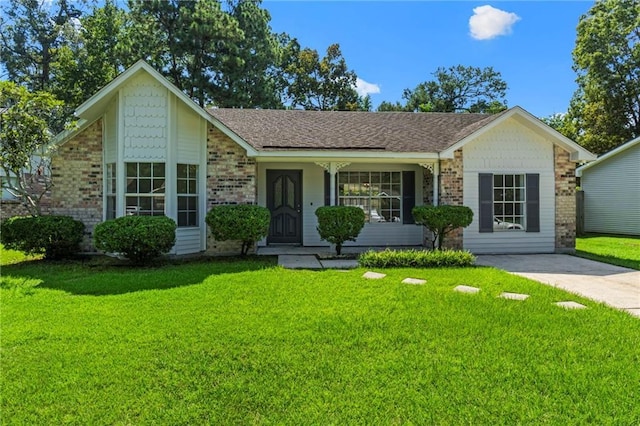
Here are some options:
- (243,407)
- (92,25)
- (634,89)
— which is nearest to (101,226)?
(243,407)

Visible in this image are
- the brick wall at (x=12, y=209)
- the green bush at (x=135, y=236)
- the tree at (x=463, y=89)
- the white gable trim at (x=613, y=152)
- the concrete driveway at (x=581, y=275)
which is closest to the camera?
the concrete driveway at (x=581, y=275)

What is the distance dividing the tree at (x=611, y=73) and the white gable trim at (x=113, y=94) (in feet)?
85.8

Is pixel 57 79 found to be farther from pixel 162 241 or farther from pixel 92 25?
pixel 162 241

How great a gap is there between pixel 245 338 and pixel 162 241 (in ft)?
15.7

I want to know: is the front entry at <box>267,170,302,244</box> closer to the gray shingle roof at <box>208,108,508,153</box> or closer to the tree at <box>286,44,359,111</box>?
the gray shingle roof at <box>208,108,508,153</box>

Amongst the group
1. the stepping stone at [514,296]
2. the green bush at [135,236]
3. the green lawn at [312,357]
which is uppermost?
the green bush at [135,236]

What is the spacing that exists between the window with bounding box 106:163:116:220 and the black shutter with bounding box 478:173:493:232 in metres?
9.32

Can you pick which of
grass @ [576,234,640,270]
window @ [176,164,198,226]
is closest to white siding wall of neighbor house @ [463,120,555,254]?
grass @ [576,234,640,270]

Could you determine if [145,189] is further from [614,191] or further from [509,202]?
[614,191]

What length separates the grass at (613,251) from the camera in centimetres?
928

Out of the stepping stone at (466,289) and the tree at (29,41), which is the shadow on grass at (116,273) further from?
the tree at (29,41)

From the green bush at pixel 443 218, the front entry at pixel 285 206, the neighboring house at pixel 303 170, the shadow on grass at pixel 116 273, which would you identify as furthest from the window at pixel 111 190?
the green bush at pixel 443 218

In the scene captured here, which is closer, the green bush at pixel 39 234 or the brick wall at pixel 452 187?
the green bush at pixel 39 234

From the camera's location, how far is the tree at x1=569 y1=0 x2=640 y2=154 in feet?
A: 83.4
